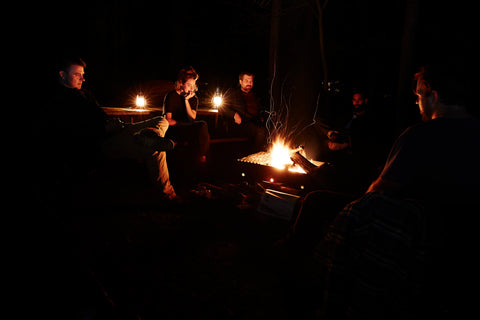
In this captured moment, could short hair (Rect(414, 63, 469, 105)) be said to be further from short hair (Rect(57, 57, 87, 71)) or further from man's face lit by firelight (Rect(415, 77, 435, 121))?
short hair (Rect(57, 57, 87, 71))

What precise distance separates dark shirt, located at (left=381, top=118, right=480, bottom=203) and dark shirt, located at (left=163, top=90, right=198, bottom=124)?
435 cm

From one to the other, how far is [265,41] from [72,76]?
8.33 metres

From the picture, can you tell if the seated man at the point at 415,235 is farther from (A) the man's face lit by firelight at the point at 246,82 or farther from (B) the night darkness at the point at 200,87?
(A) the man's face lit by firelight at the point at 246,82

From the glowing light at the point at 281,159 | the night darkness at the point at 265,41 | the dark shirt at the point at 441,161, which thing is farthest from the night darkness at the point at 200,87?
the glowing light at the point at 281,159

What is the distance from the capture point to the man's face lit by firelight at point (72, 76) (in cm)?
373

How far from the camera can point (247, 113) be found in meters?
6.59

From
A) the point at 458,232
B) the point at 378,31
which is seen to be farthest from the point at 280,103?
the point at 458,232

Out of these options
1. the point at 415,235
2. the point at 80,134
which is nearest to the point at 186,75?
the point at 80,134

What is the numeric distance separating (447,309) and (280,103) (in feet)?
21.1

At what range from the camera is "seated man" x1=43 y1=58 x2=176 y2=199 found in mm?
3252

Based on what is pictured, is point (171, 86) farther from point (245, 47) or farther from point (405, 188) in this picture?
point (405, 188)

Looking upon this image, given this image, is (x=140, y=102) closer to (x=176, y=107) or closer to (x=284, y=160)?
(x=176, y=107)

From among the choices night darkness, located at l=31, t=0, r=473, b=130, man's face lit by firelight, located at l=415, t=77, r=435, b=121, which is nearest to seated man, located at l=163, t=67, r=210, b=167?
night darkness, located at l=31, t=0, r=473, b=130

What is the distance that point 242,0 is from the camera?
388 inches
